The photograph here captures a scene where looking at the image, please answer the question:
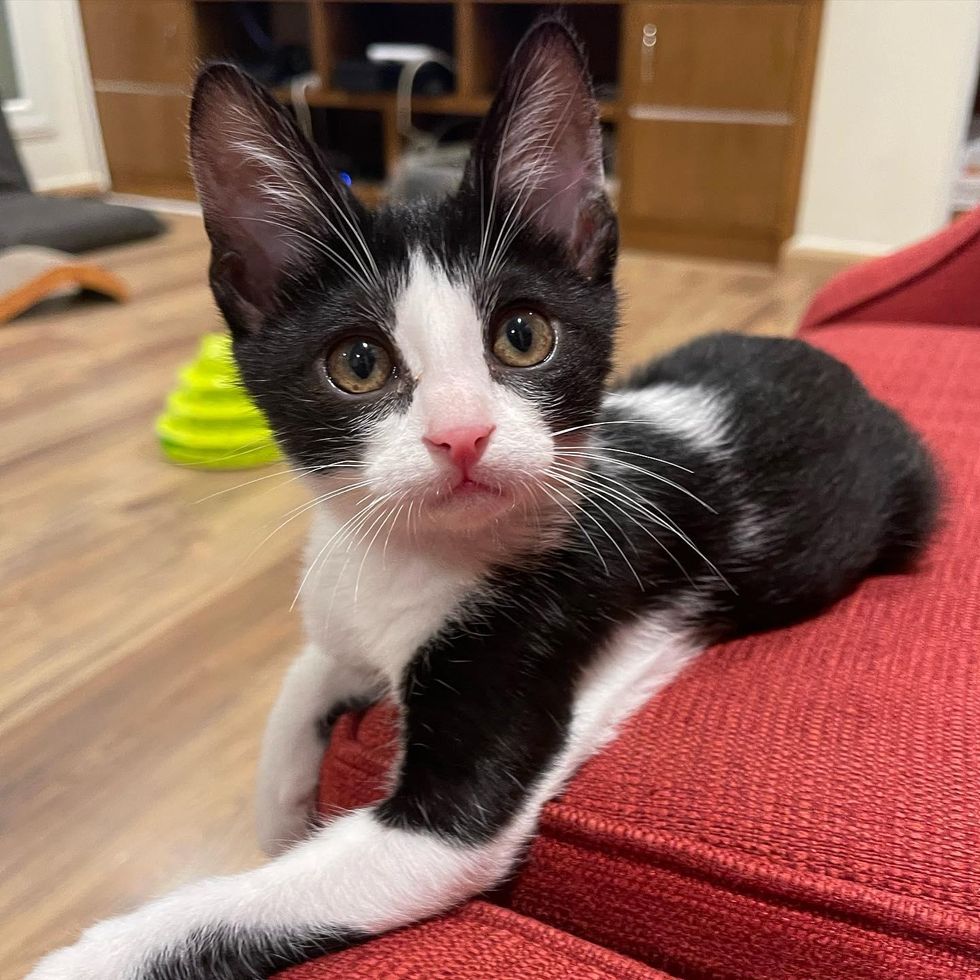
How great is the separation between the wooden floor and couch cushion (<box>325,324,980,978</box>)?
0.32 meters

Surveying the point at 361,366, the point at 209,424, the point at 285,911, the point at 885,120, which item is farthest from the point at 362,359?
the point at 885,120

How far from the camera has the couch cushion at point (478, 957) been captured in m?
0.64

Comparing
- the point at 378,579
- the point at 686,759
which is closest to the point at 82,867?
the point at 378,579

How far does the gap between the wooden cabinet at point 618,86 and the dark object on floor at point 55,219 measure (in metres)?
0.30

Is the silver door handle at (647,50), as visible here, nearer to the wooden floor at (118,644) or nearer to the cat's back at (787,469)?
the wooden floor at (118,644)

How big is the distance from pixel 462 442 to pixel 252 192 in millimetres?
315

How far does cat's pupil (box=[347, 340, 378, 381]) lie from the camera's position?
0.74 meters

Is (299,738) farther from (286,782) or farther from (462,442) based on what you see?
(462,442)

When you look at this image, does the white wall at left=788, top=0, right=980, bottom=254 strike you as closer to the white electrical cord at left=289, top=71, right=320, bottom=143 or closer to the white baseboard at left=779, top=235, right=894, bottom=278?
the white baseboard at left=779, top=235, right=894, bottom=278

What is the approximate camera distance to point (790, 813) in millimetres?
690

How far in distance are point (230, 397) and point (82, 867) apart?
3.81 feet

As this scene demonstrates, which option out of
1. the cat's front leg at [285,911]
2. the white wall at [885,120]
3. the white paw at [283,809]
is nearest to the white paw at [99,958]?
the cat's front leg at [285,911]

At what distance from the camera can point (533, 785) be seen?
0.76 meters

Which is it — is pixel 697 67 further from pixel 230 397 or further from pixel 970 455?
pixel 970 455
